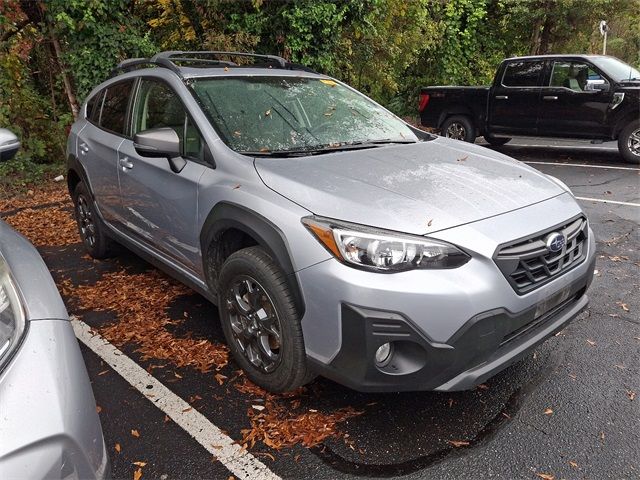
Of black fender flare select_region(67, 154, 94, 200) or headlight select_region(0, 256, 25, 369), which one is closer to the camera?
headlight select_region(0, 256, 25, 369)

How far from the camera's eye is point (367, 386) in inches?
87.4

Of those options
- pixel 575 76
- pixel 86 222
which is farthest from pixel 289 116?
pixel 575 76

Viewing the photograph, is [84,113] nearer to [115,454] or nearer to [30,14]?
[115,454]

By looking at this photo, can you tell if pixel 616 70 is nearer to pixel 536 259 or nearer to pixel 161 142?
pixel 536 259

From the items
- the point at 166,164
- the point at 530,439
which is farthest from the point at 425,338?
the point at 166,164

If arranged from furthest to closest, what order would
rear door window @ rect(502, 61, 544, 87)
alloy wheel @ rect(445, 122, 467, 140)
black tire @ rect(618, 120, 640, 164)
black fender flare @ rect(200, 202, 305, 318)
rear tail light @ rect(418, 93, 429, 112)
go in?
rear tail light @ rect(418, 93, 429, 112) → alloy wheel @ rect(445, 122, 467, 140) → rear door window @ rect(502, 61, 544, 87) → black tire @ rect(618, 120, 640, 164) → black fender flare @ rect(200, 202, 305, 318)

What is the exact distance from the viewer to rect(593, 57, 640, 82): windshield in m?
8.45

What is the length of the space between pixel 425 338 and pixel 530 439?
833 mm

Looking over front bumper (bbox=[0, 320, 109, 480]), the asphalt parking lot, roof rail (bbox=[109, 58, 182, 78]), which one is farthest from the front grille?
roof rail (bbox=[109, 58, 182, 78])

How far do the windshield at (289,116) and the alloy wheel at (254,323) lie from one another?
81 centimetres

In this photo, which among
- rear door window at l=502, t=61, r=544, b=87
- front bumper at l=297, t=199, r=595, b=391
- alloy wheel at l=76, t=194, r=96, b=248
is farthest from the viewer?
rear door window at l=502, t=61, r=544, b=87

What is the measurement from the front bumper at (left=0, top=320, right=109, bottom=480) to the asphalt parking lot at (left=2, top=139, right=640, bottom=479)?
0.95m

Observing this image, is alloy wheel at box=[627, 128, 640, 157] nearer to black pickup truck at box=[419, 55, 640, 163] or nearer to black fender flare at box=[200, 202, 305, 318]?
black pickup truck at box=[419, 55, 640, 163]

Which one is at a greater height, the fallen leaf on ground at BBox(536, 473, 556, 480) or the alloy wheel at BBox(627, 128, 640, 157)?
the fallen leaf on ground at BBox(536, 473, 556, 480)
